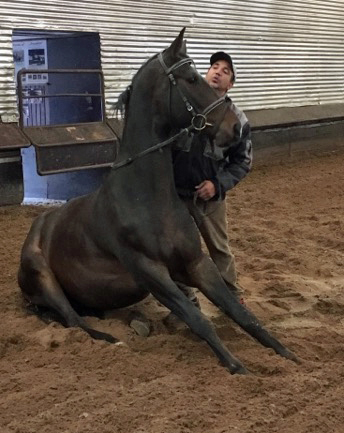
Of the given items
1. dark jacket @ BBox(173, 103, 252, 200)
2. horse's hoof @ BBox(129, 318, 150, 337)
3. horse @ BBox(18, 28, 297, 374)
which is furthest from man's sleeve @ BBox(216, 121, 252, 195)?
horse's hoof @ BBox(129, 318, 150, 337)

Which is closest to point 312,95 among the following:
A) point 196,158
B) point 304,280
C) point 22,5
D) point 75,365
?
point 22,5

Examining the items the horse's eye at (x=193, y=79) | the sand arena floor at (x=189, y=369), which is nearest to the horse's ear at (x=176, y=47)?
the horse's eye at (x=193, y=79)

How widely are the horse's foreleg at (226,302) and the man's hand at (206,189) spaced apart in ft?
1.52

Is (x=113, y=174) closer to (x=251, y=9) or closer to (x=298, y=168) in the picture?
(x=298, y=168)

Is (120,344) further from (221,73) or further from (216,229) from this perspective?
(221,73)

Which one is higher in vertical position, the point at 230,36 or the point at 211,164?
the point at 230,36

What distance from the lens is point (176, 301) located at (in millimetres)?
3619

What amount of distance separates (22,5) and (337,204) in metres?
4.79

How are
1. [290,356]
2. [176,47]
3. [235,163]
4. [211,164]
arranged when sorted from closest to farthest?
[290,356]
[176,47]
[211,164]
[235,163]

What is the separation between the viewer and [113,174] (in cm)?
392

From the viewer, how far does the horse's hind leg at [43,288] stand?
4094 mm

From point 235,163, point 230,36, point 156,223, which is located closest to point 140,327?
point 156,223

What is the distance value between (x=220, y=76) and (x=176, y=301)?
1.53 metres

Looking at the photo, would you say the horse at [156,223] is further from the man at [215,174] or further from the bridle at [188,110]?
the man at [215,174]
